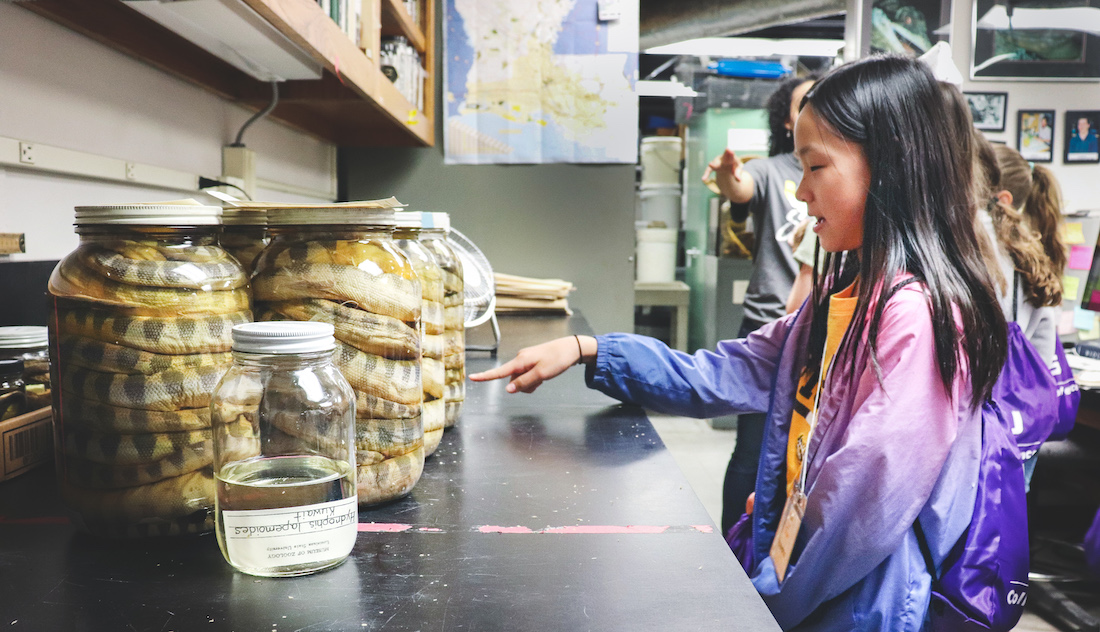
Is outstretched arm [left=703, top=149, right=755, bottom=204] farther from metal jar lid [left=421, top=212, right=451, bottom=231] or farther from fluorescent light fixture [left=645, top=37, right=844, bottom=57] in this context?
fluorescent light fixture [left=645, top=37, right=844, bottom=57]

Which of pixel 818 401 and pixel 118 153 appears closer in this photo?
pixel 818 401

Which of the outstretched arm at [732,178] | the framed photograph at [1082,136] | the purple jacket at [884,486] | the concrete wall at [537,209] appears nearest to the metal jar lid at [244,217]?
the purple jacket at [884,486]

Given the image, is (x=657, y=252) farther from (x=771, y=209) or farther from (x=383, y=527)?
(x=383, y=527)

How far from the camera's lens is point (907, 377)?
0.87m

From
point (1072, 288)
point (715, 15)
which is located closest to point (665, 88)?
point (715, 15)

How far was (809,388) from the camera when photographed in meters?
1.10

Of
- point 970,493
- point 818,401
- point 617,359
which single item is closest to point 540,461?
point 617,359

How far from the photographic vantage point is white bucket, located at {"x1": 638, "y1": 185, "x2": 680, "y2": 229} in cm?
521

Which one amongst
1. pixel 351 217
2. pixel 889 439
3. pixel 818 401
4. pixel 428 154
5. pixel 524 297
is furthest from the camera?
pixel 428 154

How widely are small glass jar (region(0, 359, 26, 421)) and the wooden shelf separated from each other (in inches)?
18.4

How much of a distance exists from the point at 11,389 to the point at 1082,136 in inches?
152

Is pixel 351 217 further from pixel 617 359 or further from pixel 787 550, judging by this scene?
pixel 787 550

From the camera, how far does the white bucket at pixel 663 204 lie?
5.21 meters

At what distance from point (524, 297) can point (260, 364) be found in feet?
6.31
